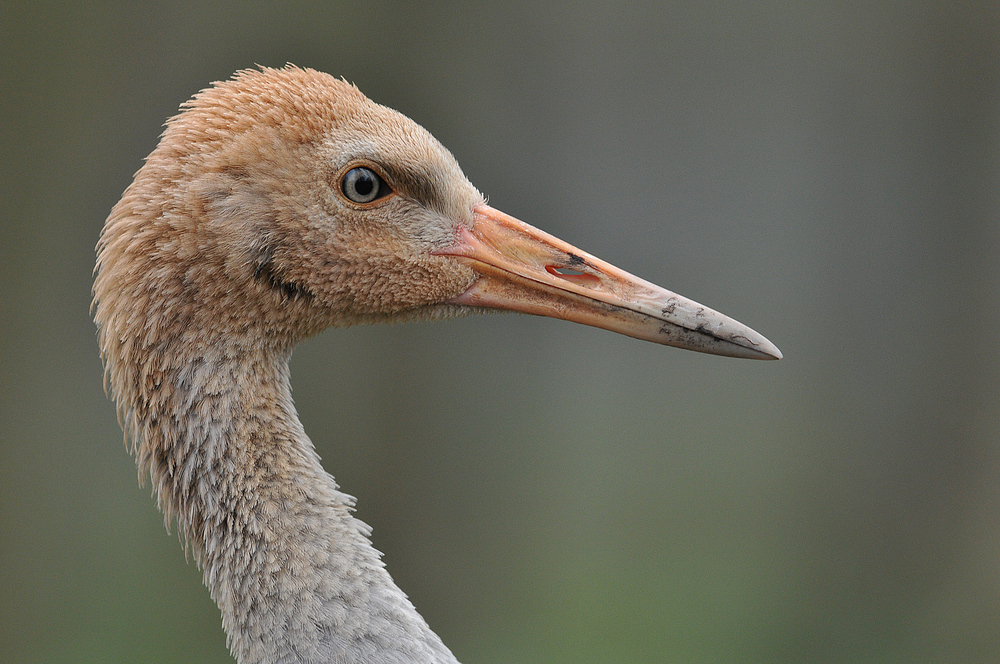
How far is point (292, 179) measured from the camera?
205 centimetres

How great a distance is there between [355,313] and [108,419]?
5922mm

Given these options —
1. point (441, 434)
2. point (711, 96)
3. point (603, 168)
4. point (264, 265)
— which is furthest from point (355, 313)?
point (711, 96)

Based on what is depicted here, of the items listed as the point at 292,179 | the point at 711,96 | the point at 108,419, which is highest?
Result: the point at 711,96

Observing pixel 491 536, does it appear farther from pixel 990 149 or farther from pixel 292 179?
pixel 292 179

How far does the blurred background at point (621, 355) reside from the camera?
502 centimetres

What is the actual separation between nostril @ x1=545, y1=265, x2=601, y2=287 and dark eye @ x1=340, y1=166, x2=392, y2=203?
508mm

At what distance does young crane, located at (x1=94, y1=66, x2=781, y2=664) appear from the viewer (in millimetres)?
2004

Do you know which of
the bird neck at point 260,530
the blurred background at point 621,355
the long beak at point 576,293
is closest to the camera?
the bird neck at point 260,530

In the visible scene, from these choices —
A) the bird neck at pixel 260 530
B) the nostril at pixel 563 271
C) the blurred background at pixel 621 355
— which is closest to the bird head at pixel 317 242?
the nostril at pixel 563 271

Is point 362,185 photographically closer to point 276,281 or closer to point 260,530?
point 276,281

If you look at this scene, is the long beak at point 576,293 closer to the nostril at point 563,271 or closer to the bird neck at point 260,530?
the nostril at point 563,271

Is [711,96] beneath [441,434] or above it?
above

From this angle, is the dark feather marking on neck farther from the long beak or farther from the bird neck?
the long beak

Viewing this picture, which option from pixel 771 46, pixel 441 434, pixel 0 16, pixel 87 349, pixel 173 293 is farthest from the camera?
pixel 771 46
